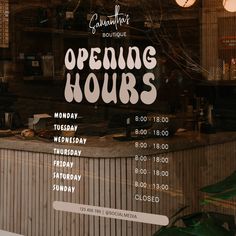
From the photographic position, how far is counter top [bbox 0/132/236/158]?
81.8 inches

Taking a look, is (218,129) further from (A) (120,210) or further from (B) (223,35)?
(A) (120,210)

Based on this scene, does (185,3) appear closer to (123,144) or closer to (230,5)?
(230,5)

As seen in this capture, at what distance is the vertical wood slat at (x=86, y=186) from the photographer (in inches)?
82.1

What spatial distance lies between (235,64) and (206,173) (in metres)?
0.42

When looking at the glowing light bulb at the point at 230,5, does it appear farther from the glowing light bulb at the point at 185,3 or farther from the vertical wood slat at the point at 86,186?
the vertical wood slat at the point at 86,186

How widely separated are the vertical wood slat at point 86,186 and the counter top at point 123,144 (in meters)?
0.02

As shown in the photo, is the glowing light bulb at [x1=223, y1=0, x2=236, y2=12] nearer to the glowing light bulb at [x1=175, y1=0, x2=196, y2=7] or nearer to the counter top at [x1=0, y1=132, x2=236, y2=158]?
the glowing light bulb at [x1=175, y1=0, x2=196, y2=7]

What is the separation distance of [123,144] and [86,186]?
0.25 m

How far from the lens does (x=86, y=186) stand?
89.0 inches

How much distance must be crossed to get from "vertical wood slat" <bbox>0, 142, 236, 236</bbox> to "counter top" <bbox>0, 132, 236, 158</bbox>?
0.07 feet

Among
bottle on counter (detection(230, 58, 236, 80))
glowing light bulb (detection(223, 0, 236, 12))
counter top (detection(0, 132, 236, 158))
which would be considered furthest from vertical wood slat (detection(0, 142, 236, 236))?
glowing light bulb (detection(223, 0, 236, 12))

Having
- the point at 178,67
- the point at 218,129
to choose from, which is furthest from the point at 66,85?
the point at 218,129

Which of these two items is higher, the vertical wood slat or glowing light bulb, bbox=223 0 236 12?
glowing light bulb, bbox=223 0 236 12

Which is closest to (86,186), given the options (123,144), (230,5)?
(123,144)
